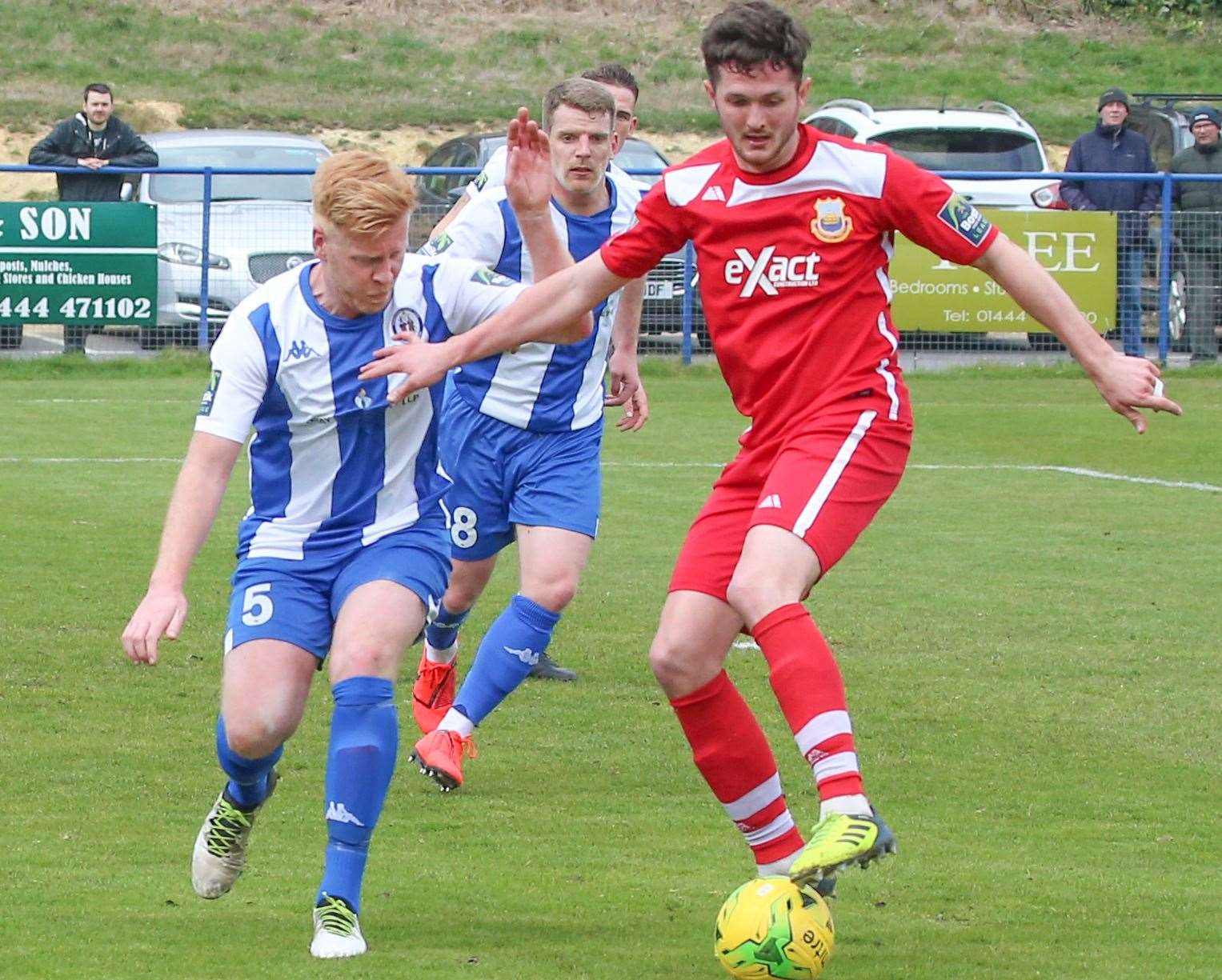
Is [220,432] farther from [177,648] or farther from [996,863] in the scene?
[177,648]

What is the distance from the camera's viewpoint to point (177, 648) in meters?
8.10

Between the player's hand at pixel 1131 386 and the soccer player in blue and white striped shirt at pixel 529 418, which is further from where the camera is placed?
the soccer player in blue and white striped shirt at pixel 529 418

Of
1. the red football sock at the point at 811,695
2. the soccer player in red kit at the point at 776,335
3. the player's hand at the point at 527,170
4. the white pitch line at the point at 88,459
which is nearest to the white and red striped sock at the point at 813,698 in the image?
the red football sock at the point at 811,695

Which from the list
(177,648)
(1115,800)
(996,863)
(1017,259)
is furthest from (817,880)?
(177,648)

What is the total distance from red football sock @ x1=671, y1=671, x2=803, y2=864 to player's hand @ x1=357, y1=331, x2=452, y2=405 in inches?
37.9

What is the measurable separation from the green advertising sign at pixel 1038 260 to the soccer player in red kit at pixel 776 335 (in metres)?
12.7

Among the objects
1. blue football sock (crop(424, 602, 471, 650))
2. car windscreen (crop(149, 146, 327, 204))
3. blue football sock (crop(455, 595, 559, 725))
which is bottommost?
car windscreen (crop(149, 146, 327, 204))

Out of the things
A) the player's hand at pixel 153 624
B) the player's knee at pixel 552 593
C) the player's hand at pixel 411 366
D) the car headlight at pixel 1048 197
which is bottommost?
the car headlight at pixel 1048 197

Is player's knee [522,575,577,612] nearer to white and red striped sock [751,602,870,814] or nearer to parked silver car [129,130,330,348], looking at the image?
white and red striped sock [751,602,870,814]

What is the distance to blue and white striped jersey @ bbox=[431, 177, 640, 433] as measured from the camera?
23.3 feet

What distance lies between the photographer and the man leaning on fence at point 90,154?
17.7m

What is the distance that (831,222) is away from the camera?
492 cm

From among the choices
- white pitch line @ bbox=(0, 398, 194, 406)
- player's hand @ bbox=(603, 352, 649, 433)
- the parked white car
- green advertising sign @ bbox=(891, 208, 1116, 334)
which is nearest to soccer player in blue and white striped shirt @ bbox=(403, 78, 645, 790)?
player's hand @ bbox=(603, 352, 649, 433)

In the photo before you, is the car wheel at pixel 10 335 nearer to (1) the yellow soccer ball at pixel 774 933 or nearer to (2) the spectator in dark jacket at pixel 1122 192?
(2) the spectator in dark jacket at pixel 1122 192
